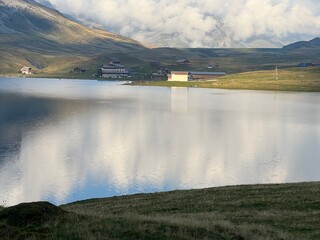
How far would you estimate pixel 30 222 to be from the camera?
19.8 m

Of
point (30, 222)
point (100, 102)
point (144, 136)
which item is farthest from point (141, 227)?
point (100, 102)

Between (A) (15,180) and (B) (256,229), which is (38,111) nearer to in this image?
(A) (15,180)

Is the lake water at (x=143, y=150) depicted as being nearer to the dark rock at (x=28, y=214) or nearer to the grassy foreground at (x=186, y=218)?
the grassy foreground at (x=186, y=218)

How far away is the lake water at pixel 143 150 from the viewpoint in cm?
5134

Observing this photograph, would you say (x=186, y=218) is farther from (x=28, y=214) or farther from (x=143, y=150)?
(x=143, y=150)

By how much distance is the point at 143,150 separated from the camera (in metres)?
70.3

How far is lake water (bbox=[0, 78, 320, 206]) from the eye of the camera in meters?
51.3

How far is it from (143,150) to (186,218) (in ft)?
148

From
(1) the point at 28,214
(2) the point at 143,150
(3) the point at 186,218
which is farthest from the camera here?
(2) the point at 143,150

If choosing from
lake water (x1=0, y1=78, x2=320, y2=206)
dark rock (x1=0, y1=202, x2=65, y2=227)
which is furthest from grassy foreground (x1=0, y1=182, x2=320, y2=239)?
lake water (x1=0, y1=78, x2=320, y2=206)

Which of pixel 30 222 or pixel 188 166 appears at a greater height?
pixel 30 222

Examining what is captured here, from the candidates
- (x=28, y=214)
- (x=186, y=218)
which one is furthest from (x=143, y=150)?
(x=28, y=214)

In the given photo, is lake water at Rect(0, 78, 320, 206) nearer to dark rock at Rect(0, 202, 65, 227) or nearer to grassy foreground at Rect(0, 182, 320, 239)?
grassy foreground at Rect(0, 182, 320, 239)

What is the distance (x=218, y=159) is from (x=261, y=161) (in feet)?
19.6
